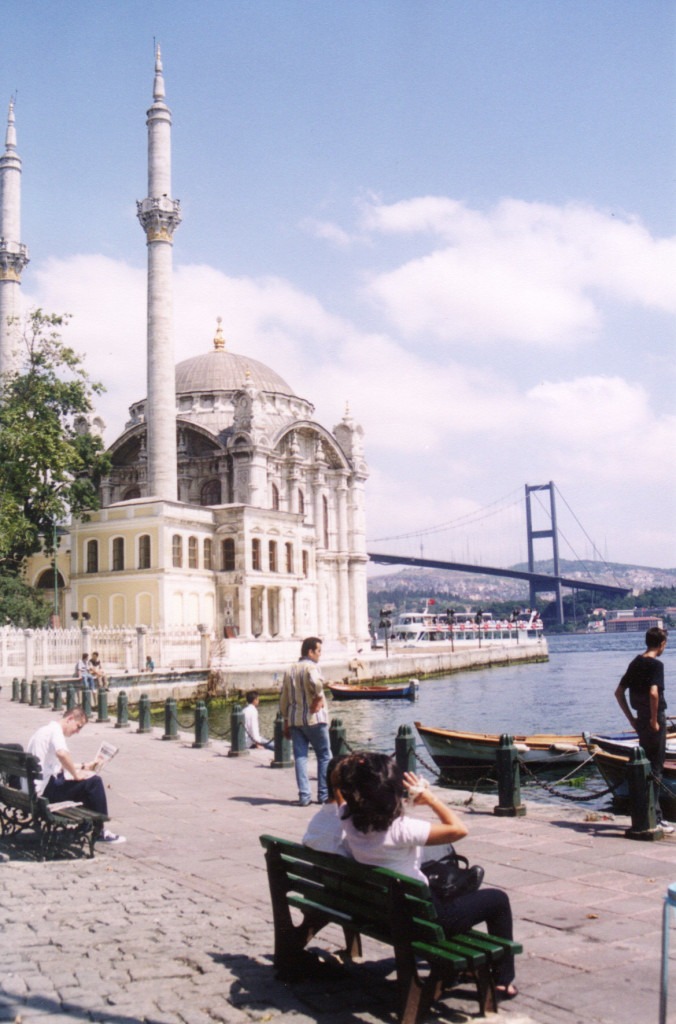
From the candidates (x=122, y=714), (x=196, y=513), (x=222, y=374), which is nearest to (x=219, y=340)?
(x=222, y=374)

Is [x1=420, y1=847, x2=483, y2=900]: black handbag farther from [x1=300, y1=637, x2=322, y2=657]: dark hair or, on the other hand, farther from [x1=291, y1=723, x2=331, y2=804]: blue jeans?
[x1=291, y1=723, x2=331, y2=804]: blue jeans

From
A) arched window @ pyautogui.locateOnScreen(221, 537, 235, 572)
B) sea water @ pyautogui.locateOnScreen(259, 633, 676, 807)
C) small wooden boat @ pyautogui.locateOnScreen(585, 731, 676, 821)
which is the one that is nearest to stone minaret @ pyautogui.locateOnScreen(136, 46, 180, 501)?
arched window @ pyautogui.locateOnScreen(221, 537, 235, 572)

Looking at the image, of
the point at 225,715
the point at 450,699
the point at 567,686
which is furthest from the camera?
the point at 567,686

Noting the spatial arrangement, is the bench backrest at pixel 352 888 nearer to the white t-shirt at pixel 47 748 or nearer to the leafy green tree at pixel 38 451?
the white t-shirt at pixel 47 748

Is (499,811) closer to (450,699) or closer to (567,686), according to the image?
(450,699)

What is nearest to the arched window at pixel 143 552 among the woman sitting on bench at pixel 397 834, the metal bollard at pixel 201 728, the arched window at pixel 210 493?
the arched window at pixel 210 493

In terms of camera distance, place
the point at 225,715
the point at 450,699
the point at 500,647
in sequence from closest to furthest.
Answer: the point at 225,715
the point at 450,699
the point at 500,647

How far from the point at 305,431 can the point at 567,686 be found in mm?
23555

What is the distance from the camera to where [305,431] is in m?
61.1

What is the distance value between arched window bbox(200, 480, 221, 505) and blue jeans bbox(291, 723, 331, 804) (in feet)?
154

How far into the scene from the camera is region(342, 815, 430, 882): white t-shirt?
14.8 ft

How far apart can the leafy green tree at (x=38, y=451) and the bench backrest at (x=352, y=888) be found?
119 ft

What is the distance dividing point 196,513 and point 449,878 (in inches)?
1671

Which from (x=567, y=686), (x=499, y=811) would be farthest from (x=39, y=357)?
(x=499, y=811)
